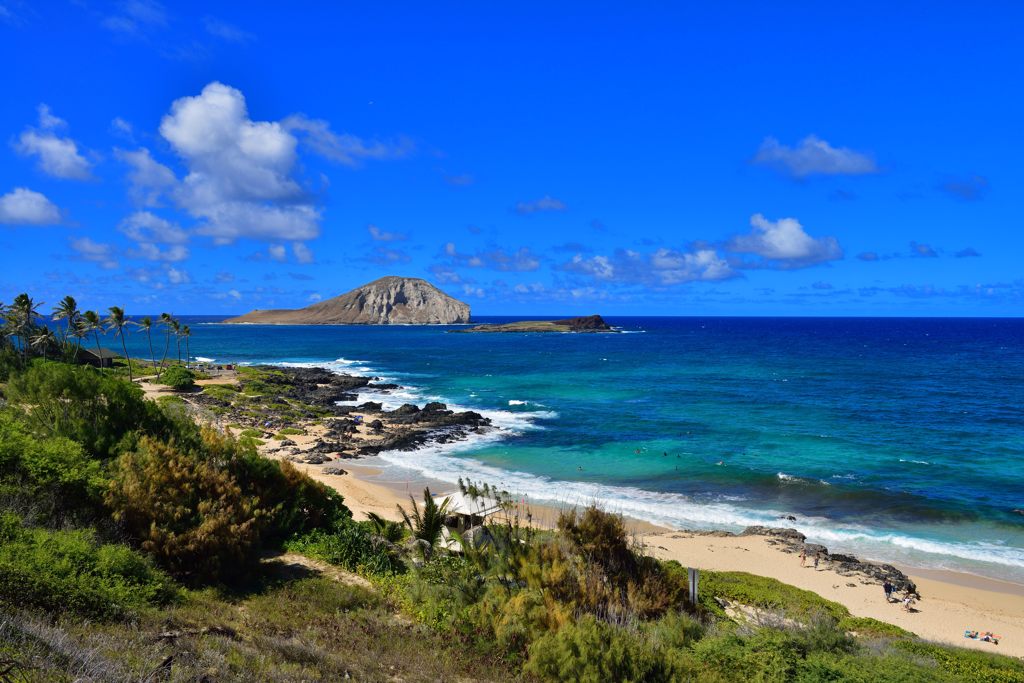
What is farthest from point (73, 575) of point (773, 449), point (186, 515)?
point (773, 449)

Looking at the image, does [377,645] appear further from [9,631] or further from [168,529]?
[168,529]

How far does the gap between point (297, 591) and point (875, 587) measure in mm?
17024

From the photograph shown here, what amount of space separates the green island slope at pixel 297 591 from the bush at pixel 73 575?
3 cm

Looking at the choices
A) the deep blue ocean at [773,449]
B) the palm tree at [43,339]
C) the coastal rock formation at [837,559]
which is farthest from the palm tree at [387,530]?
the palm tree at [43,339]

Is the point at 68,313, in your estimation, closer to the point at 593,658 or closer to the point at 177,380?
the point at 177,380

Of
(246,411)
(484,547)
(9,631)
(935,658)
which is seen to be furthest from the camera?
(246,411)

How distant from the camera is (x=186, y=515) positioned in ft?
40.6

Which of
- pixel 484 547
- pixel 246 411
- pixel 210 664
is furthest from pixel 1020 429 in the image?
pixel 246 411

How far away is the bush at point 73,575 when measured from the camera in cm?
838

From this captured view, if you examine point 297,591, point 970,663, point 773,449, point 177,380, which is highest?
point 177,380

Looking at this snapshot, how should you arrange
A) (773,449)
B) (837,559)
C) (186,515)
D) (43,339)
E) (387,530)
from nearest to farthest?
1. (186,515)
2. (387,530)
3. (837,559)
4. (773,449)
5. (43,339)

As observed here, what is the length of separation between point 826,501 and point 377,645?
2445 centimetres

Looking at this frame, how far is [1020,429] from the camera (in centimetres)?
4044

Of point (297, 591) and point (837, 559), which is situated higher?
point (297, 591)
